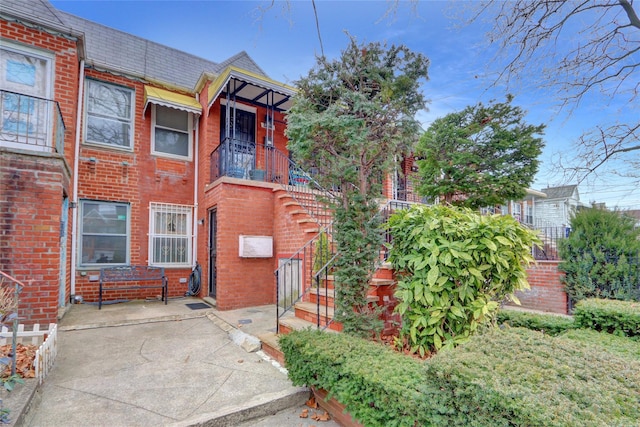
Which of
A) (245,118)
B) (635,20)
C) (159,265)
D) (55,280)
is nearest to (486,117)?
(635,20)

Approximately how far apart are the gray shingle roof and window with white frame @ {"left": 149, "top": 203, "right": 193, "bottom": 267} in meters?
3.40

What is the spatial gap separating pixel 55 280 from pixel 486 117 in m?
10.4

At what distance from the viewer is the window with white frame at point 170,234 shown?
26.7 ft

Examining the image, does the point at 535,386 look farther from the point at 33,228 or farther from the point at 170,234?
the point at 170,234

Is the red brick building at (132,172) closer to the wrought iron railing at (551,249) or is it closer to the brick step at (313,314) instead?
the brick step at (313,314)

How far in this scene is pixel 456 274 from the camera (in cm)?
→ 351

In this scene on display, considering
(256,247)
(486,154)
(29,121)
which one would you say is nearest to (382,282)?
(256,247)

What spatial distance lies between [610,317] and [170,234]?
8.92 meters

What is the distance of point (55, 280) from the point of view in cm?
487

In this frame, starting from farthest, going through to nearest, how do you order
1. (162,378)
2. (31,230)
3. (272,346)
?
(31,230)
(272,346)
(162,378)

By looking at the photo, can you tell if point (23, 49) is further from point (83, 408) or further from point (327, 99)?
Answer: point (83, 408)

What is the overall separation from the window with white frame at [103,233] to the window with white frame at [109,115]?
61.4 inches

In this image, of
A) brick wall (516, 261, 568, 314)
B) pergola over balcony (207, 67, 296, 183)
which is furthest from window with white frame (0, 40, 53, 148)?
brick wall (516, 261, 568, 314)

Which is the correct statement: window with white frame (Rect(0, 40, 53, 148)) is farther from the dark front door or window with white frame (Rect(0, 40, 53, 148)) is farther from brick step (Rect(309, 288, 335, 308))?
brick step (Rect(309, 288, 335, 308))
